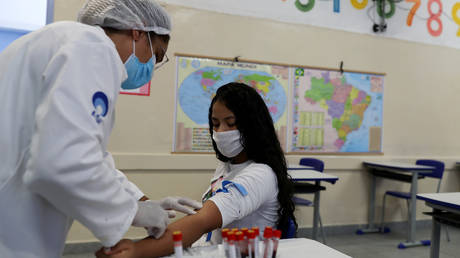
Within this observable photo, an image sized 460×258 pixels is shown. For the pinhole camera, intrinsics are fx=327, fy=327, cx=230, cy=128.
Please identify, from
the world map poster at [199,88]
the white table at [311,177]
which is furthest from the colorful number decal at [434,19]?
the white table at [311,177]

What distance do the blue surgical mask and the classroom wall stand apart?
6.45 feet

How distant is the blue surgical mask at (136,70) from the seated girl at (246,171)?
32cm

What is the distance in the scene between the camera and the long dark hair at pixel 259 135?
3.99 ft

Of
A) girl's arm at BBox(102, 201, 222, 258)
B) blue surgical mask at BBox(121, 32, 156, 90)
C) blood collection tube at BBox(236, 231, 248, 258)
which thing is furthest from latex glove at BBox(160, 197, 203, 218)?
blue surgical mask at BBox(121, 32, 156, 90)

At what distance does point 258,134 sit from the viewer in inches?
49.0

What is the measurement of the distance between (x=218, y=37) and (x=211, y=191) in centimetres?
223

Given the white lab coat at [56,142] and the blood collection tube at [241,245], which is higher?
the white lab coat at [56,142]

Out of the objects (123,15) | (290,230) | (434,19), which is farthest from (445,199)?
(434,19)

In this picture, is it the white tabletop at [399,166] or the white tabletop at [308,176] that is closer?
the white tabletop at [308,176]

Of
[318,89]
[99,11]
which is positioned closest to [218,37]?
[318,89]

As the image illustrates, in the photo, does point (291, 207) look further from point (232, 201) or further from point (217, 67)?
point (217, 67)

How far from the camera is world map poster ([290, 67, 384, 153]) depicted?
358cm

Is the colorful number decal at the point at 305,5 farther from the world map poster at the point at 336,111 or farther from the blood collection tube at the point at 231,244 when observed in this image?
the blood collection tube at the point at 231,244

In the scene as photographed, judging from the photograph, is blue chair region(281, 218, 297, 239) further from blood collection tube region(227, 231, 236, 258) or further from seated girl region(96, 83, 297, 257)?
blood collection tube region(227, 231, 236, 258)
